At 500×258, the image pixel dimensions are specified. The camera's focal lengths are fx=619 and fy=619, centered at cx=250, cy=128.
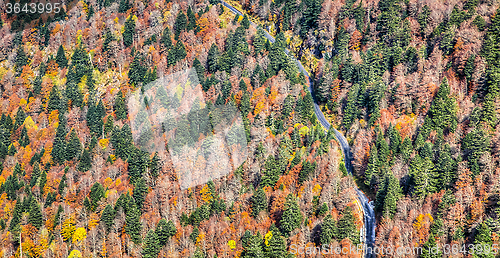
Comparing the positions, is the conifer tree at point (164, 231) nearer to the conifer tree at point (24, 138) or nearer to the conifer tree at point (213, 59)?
the conifer tree at point (213, 59)

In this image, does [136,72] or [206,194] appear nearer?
[206,194]

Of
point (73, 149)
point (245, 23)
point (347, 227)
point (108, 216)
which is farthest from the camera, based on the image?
point (245, 23)

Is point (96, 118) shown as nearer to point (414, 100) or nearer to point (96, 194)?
point (96, 194)

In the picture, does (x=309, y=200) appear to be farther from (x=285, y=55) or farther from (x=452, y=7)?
(x=452, y=7)

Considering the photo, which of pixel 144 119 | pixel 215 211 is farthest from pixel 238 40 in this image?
pixel 215 211

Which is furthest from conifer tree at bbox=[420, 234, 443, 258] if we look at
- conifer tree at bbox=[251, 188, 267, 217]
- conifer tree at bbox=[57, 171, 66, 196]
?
conifer tree at bbox=[57, 171, 66, 196]

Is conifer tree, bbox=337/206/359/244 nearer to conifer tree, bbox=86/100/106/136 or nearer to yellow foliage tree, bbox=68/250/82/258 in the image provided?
yellow foliage tree, bbox=68/250/82/258

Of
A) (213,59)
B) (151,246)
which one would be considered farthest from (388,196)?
(213,59)

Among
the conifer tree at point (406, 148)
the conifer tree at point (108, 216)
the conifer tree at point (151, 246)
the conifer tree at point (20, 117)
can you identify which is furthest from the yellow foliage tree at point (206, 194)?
the conifer tree at point (20, 117)
